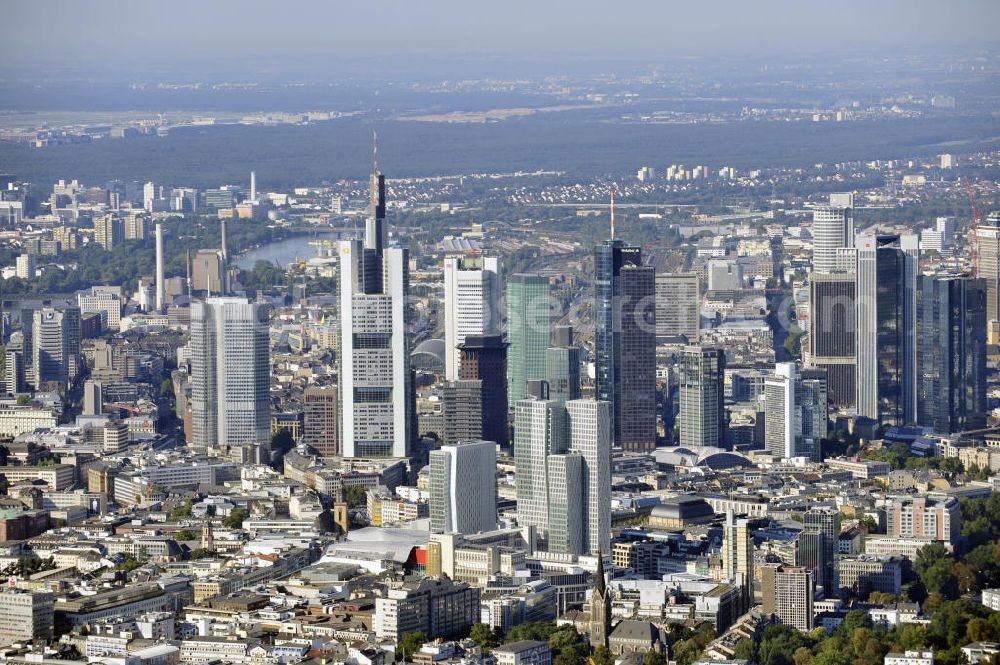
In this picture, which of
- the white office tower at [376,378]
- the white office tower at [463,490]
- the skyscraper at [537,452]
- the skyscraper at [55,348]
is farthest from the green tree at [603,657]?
the skyscraper at [55,348]

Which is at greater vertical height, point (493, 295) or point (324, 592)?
point (493, 295)

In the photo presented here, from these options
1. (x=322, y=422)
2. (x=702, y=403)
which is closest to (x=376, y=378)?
(x=322, y=422)

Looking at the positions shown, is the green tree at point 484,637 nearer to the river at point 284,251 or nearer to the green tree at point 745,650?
the green tree at point 745,650

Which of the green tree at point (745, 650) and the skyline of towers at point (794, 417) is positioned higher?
the skyline of towers at point (794, 417)

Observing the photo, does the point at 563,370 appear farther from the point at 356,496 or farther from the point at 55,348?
the point at 55,348

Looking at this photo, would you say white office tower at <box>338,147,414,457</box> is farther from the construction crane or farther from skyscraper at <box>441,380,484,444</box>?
the construction crane

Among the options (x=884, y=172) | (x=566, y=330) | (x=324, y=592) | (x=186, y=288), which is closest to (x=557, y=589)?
(x=324, y=592)

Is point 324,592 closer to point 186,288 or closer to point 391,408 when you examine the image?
point 391,408
